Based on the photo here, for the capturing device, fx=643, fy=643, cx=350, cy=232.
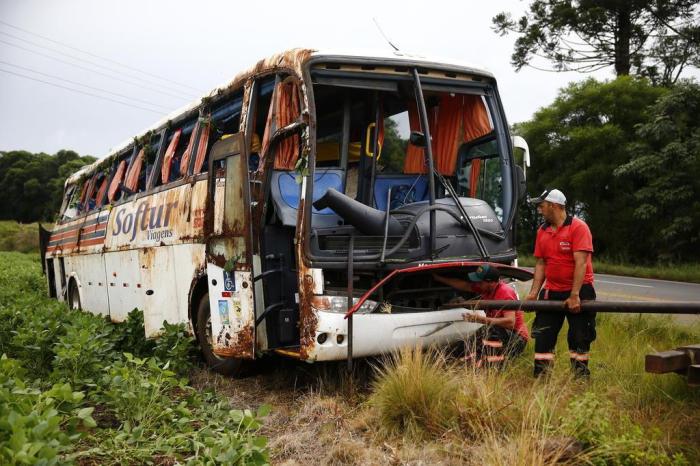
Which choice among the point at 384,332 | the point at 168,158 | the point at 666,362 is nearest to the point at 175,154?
the point at 168,158

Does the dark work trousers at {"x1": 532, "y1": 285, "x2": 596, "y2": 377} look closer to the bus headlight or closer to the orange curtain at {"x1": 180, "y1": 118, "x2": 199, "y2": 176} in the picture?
the bus headlight

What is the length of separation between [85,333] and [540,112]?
90.2ft

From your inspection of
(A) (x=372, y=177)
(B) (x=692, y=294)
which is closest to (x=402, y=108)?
(A) (x=372, y=177)

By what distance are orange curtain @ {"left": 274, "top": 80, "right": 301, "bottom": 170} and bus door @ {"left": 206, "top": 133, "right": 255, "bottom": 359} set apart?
341 millimetres

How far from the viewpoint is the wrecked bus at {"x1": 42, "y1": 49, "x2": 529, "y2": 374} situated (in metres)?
5.52

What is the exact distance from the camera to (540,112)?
2961cm

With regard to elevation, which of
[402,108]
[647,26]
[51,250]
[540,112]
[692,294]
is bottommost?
[692,294]

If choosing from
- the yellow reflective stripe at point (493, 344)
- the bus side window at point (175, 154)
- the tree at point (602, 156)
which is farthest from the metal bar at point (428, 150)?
the tree at point (602, 156)

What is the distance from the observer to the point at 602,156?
25.6 metres

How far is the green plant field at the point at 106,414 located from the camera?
118 inches

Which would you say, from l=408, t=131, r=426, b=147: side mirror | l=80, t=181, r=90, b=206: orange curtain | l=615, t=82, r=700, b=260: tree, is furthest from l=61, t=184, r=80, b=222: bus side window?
l=615, t=82, r=700, b=260: tree

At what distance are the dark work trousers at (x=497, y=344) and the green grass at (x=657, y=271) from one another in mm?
15213

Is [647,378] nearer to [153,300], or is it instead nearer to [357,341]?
[357,341]

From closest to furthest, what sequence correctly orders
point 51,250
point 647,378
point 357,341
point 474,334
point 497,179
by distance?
point 647,378
point 357,341
point 474,334
point 497,179
point 51,250
